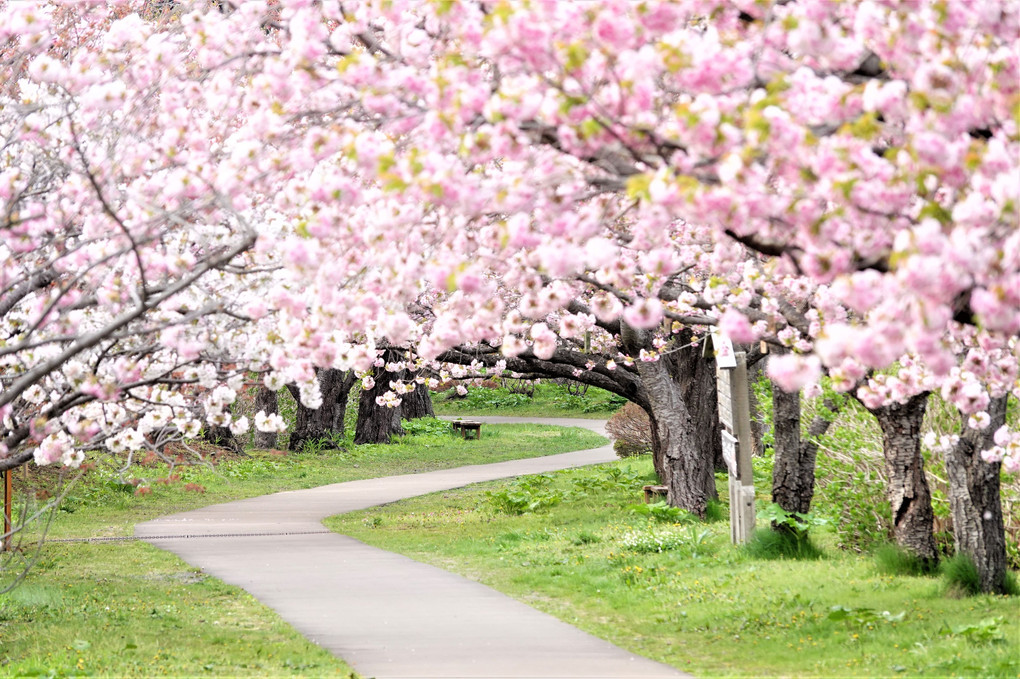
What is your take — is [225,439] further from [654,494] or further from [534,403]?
[534,403]

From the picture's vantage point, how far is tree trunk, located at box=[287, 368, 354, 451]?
1187 inches

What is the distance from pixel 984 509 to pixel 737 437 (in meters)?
3.67

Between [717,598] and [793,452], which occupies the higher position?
[793,452]

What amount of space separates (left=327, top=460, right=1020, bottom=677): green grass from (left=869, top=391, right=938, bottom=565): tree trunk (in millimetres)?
388

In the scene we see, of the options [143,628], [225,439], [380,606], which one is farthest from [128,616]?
[225,439]

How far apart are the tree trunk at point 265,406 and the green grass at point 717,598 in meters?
12.5

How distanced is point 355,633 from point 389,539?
230 inches

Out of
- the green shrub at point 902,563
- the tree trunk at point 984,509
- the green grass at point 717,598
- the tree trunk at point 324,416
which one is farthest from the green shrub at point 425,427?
the tree trunk at point 984,509

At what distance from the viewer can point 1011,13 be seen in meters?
4.16

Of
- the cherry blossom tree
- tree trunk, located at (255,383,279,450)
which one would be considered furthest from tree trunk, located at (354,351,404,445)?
the cherry blossom tree

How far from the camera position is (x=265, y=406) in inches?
1127

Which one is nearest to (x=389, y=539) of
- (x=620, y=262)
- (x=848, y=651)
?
(x=848, y=651)

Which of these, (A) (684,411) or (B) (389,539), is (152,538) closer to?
(B) (389,539)

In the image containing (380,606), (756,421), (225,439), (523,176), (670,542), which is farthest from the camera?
(225,439)
